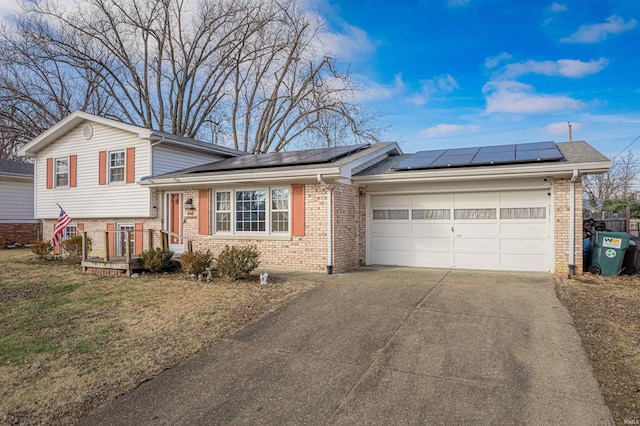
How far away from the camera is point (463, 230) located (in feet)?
31.6

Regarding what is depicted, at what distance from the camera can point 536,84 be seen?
17.5m

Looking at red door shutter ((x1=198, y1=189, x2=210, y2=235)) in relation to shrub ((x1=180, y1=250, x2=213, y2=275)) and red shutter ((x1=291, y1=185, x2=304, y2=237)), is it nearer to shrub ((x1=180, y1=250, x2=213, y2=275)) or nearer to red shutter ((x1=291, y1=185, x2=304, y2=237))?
shrub ((x1=180, y1=250, x2=213, y2=275))

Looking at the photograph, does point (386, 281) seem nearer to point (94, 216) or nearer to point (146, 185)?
point (146, 185)

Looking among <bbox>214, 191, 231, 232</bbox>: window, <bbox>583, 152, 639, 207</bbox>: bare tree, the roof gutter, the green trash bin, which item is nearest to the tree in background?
<bbox>583, 152, 639, 207</bbox>: bare tree

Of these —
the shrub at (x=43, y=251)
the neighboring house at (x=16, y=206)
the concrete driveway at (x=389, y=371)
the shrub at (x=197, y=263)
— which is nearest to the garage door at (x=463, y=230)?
the concrete driveway at (x=389, y=371)

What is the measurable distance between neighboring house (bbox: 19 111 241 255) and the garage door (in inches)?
288

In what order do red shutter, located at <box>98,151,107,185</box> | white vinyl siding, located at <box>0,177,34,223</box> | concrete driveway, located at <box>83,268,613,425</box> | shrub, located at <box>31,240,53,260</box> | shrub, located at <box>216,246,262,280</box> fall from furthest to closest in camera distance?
white vinyl siding, located at <box>0,177,34,223</box>
red shutter, located at <box>98,151,107,185</box>
shrub, located at <box>31,240,53,260</box>
shrub, located at <box>216,246,262,280</box>
concrete driveway, located at <box>83,268,613,425</box>

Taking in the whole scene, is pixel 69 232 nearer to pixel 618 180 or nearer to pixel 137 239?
pixel 137 239

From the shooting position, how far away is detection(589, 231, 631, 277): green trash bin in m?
8.13

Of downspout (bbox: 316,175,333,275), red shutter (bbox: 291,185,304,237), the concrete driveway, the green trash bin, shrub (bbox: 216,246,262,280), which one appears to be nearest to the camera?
the concrete driveway

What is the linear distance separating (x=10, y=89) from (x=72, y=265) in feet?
60.8

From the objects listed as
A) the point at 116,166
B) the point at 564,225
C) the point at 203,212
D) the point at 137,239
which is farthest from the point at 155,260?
the point at 564,225

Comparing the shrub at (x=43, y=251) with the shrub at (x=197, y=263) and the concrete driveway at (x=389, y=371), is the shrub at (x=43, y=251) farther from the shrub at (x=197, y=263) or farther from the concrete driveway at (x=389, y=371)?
the concrete driveway at (x=389, y=371)

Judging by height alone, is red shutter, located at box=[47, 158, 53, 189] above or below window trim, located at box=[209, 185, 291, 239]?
above
